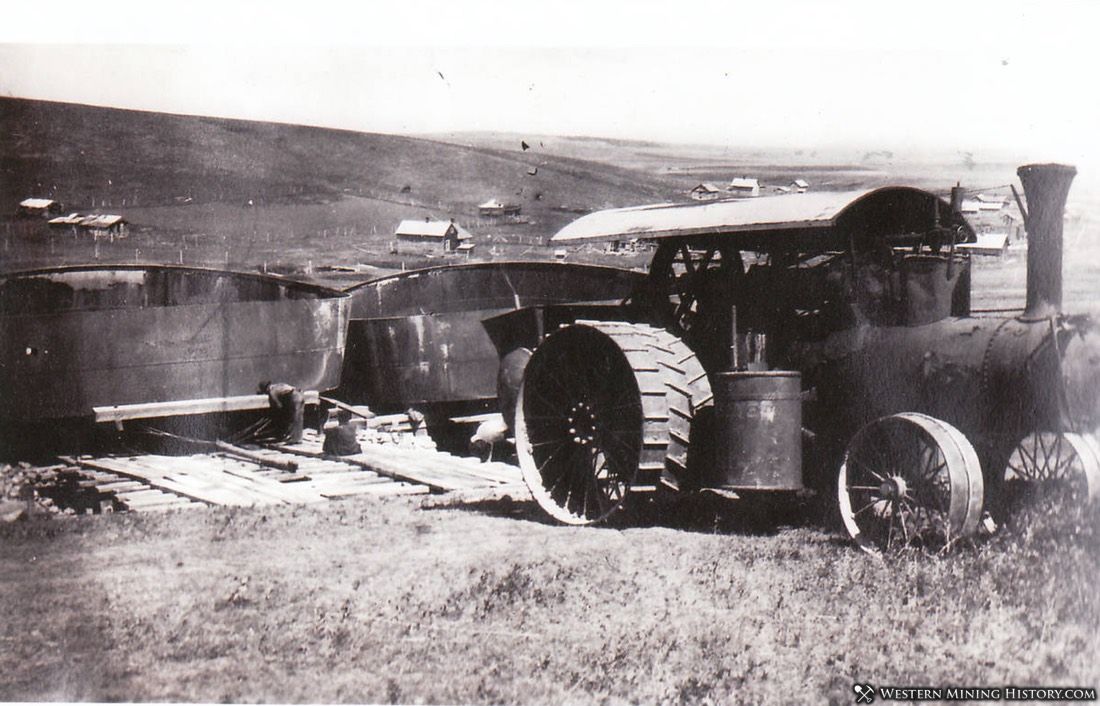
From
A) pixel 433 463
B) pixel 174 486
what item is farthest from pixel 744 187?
pixel 174 486

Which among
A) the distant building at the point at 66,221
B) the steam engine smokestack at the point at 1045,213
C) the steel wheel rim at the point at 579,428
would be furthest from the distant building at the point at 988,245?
the distant building at the point at 66,221

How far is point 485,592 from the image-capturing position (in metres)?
5.67

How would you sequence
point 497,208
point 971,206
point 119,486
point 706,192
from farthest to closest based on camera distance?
point 497,208 → point 706,192 → point 119,486 → point 971,206

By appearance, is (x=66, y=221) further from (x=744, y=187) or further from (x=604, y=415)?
(x=604, y=415)

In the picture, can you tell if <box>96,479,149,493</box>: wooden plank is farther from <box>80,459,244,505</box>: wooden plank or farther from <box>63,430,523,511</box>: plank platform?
<box>80,459,244,505</box>: wooden plank

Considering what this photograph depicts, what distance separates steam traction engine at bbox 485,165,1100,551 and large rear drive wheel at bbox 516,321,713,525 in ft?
A: 0.05

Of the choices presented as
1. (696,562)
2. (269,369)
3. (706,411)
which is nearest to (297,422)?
(269,369)

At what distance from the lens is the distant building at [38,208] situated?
11.2 metres

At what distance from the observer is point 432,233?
728 inches

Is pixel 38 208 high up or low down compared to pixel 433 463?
up

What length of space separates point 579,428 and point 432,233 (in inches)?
435

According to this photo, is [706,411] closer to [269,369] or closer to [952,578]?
[952,578]

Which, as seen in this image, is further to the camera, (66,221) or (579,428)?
(66,221)

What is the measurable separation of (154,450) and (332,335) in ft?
10.0
